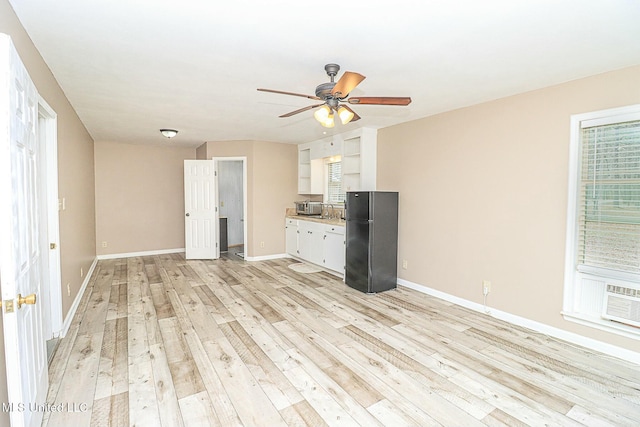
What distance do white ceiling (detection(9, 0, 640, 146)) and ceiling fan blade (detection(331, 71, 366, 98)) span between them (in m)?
0.28

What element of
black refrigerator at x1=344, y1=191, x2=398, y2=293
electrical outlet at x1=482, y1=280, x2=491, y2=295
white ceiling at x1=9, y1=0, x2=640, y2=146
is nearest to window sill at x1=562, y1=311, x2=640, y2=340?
electrical outlet at x1=482, y1=280, x2=491, y2=295

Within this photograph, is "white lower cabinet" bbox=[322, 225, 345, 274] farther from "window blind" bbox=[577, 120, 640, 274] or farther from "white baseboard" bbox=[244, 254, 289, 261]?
"window blind" bbox=[577, 120, 640, 274]

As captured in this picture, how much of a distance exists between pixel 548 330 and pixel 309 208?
13.9ft

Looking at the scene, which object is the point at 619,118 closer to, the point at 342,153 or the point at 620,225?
the point at 620,225

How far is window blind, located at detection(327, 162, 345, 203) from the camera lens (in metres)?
6.29

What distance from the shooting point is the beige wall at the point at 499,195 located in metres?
2.99

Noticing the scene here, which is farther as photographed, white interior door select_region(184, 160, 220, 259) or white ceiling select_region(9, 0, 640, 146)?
white interior door select_region(184, 160, 220, 259)

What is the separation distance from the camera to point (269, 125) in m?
4.89

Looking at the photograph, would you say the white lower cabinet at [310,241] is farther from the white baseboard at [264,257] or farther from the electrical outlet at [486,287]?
the electrical outlet at [486,287]

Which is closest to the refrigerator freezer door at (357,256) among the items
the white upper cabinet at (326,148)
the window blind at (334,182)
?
the white upper cabinet at (326,148)

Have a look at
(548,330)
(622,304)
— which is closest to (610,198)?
(622,304)

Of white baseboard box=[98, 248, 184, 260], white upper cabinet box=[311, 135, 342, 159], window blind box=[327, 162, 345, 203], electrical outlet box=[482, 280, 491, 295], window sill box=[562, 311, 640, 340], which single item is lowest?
white baseboard box=[98, 248, 184, 260]

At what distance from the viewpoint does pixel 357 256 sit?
452 centimetres

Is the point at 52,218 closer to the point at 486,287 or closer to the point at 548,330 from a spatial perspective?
the point at 486,287
